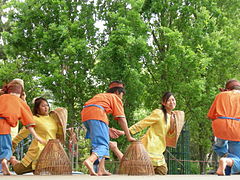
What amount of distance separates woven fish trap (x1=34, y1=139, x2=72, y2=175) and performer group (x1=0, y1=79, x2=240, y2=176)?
352 mm

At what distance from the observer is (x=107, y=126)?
255 inches

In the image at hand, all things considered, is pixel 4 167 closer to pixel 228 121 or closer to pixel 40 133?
pixel 40 133

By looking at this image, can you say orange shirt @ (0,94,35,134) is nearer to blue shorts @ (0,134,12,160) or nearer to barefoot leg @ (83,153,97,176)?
blue shorts @ (0,134,12,160)

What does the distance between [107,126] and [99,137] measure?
0.24 metres

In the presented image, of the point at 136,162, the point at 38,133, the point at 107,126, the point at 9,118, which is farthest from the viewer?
the point at 38,133

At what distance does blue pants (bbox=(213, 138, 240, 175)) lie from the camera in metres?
6.57

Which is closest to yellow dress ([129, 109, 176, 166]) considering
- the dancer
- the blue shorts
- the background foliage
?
the dancer

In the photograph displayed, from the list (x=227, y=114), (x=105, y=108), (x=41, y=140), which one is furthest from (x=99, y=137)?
(x=227, y=114)

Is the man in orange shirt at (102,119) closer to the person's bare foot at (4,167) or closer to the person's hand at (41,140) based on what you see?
the person's hand at (41,140)

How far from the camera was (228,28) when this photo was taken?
1662 centimetres

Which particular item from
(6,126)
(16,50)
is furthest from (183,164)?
(6,126)

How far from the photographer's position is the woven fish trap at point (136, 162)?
245 inches

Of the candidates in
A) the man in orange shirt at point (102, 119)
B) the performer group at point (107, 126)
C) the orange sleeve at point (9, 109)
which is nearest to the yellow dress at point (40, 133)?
the performer group at point (107, 126)

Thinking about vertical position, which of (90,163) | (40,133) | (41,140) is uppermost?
(40,133)
